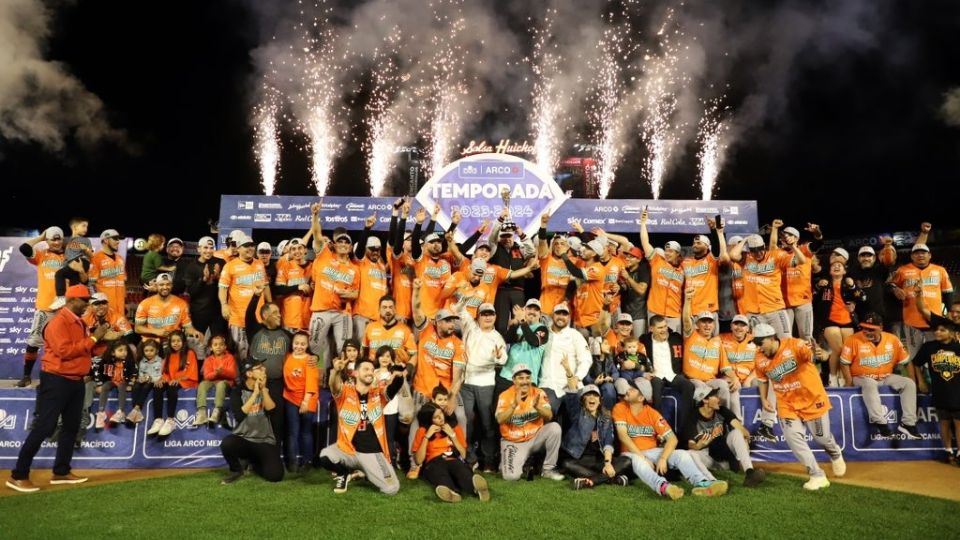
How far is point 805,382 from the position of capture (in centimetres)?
779

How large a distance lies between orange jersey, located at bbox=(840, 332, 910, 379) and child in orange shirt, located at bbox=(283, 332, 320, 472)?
8040 millimetres

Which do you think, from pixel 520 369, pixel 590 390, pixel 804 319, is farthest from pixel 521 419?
pixel 804 319

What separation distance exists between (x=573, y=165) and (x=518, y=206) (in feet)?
25.8

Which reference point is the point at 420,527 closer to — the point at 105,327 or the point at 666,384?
the point at 666,384

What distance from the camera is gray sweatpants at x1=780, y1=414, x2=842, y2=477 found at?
7.41m

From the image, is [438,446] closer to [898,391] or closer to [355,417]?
[355,417]

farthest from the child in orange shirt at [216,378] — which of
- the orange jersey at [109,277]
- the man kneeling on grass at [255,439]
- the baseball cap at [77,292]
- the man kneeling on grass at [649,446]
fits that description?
the man kneeling on grass at [649,446]

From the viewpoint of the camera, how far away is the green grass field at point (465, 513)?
18.2 ft

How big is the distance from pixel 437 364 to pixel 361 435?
1.58 metres

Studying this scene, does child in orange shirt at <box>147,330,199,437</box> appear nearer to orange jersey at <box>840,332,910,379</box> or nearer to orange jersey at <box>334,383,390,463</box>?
orange jersey at <box>334,383,390,463</box>

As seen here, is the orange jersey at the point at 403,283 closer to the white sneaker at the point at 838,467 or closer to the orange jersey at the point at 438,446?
the orange jersey at the point at 438,446

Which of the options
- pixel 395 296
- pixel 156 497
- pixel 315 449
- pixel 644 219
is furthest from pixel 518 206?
pixel 156 497

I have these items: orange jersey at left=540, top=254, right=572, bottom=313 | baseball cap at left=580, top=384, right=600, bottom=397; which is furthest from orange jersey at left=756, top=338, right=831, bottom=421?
orange jersey at left=540, top=254, right=572, bottom=313

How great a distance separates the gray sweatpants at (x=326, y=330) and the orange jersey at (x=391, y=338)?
2.76 feet
